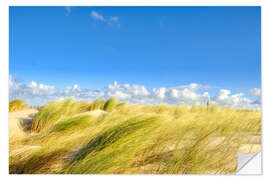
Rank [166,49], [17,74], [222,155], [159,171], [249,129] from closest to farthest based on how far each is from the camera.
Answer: [159,171] < [222,155] < [249,129] < [17,74] < [166,49]

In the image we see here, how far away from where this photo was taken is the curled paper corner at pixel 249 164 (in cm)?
155

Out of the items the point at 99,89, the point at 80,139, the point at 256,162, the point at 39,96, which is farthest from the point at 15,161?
the point at 256,162

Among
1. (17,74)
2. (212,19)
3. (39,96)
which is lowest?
(39,96)

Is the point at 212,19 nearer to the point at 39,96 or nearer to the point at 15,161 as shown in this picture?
the point at 39,96

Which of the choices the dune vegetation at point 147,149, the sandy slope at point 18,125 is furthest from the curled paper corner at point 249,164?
the sandy slope at point 18,125

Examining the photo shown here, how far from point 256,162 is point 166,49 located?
1.46 m

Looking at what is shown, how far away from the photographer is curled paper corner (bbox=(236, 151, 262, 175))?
1.55m

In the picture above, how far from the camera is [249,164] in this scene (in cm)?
163

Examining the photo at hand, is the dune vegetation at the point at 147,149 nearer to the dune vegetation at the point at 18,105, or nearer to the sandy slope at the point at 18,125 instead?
the sandy slope at the point at 18,125

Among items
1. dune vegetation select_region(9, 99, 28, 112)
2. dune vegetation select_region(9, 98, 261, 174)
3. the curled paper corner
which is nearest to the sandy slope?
dune vegetation select_region(9, 98, 261, 174)

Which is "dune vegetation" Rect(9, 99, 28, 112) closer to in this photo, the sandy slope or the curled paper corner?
the sandy slope

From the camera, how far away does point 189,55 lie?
7.50 ft

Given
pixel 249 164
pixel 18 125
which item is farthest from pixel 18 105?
pixel 249 164

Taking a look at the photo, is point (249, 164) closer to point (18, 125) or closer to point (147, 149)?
point (147, 149)
